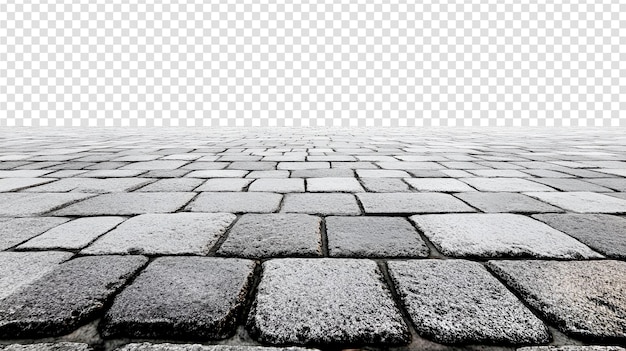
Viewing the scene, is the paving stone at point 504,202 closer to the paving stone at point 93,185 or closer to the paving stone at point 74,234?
the paving stone at point 74,234

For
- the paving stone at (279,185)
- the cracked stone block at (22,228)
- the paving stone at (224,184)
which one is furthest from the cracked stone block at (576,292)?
the cracked stone block at (22,228)

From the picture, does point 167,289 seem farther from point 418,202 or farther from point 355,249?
point 418,202

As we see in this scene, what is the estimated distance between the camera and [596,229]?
3.69ft

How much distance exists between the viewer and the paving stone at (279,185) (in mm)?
1776

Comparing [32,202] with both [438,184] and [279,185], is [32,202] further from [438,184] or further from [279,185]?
[438,184]

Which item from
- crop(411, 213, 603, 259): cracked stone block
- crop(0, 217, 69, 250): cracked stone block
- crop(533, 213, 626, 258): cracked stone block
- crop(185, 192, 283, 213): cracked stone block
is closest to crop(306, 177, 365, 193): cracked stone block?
crop(185, 192, 283, 213): cracked stone block

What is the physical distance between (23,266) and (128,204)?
654 mm

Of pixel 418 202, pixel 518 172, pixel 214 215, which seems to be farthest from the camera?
pixel 518 172

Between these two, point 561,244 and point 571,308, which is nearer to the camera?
point 571,308

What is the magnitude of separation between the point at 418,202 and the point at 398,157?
66.1 inches

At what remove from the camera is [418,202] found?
151cm

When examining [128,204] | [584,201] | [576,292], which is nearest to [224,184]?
[128,204]

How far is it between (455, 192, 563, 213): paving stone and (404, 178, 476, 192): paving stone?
0.12 m

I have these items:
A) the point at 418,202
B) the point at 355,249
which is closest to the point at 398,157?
the point at 418,202
